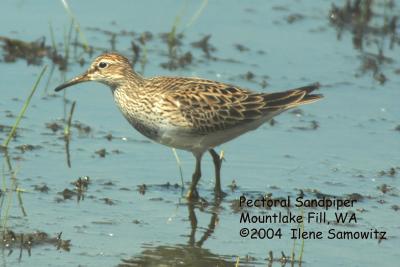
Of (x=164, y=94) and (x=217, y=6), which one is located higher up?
(x=217, y=6)

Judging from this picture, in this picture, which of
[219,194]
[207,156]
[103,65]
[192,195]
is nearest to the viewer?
[192,195]

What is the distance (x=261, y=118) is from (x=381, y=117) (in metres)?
2.56

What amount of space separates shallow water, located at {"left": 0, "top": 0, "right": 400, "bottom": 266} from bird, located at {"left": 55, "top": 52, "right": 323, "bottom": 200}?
42cm

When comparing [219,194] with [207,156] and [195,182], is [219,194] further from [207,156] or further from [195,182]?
[207,156]

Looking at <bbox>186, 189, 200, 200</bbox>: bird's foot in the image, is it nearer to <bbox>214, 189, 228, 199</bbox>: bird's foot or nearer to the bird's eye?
<bbox>214, 189, 228, 199</bbox>: bird's foot

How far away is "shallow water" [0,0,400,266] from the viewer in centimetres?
1038

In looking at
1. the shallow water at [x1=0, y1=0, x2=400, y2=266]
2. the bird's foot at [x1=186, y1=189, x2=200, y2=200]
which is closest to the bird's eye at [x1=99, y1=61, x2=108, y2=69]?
the shallow water at [x1=0, y1=0, x2=400, y2=266]

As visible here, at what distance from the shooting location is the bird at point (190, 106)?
11891 millimetres

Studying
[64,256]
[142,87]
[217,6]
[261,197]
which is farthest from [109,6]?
[64,256]

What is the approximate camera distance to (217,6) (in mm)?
17766

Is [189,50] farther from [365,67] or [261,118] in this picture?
[261,118]

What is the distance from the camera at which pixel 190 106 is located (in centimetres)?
1198

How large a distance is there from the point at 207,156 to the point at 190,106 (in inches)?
58.4

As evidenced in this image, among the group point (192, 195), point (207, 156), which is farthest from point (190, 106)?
point (207, 156)
